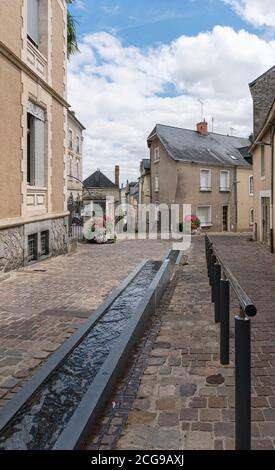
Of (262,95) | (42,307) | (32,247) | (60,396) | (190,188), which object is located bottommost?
(60,396)

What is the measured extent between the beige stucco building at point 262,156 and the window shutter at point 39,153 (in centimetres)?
817

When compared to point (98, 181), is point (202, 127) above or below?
above

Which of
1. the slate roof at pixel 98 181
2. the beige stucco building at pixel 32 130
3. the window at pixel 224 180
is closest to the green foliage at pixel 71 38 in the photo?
the beige stucco building at pixel 32 130

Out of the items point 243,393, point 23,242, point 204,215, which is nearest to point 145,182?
point 204,215

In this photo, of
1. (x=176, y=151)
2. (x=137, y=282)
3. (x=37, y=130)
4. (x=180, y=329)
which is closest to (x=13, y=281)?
(x=137, y=282)

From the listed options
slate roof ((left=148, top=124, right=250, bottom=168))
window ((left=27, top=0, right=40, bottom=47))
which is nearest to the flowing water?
window ((left=27, top=0, right=40, bottom=47))

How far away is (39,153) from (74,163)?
Result: 1578 centimetres

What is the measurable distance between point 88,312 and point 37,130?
742cm

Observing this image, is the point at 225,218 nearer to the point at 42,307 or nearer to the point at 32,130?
the point at 32,130

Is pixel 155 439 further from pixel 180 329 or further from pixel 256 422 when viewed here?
pixel 180 329

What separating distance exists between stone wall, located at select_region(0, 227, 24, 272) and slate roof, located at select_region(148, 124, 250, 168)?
19309mm

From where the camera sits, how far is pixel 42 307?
597cm

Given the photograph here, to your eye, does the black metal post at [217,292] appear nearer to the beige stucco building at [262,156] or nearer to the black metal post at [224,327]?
the black metal post at [224,327]

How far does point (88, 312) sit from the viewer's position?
18.8 feet
